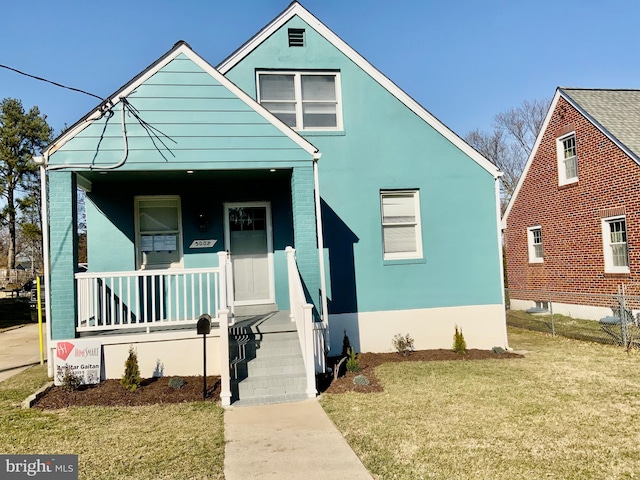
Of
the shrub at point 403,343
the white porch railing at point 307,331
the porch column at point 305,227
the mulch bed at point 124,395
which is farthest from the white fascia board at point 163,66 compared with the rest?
the shrub at point 403,343

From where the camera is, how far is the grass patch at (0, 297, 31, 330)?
18.8m

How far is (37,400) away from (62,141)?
3872mm

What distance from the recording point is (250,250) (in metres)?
9.92

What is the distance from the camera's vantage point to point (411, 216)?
10547 mm

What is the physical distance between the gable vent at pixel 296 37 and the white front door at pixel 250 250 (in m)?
3.50

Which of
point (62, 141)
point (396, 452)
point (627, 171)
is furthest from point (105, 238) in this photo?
point (627, 171)

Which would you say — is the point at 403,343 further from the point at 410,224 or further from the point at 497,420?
the point at 497,420

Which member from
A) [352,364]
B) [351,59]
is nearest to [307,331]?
[352,364]

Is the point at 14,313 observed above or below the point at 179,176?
below

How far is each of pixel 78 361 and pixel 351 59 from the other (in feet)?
25.7

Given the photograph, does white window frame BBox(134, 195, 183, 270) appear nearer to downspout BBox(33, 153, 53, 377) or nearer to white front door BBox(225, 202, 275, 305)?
white front door BBox(225, 202, 275, 305)

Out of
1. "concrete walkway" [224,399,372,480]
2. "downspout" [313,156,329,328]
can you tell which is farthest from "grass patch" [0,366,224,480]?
"downspout" [313,156,329,328]

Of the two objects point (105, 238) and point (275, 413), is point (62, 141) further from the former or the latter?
point (275, 413)

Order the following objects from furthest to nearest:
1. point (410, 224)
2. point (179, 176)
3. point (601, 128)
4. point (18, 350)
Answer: point (601, 128) < point (18, 350) < point (410, 224) < point (179, 176)
